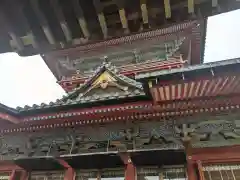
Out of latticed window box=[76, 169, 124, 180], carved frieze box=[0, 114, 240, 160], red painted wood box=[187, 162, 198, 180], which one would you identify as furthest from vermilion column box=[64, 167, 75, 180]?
red painted wood box=[187, 162, 198, 180]

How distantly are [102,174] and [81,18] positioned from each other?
5.48 m

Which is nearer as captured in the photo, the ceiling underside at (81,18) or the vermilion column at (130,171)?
the ceiling underside at (81,18)

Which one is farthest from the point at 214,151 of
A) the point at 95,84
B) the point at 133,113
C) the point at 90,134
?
the point at 95,84

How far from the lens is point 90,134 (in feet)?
24.8

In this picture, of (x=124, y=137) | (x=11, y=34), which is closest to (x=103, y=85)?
(x=124, y=137)

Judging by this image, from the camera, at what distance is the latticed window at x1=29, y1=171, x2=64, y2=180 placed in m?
7.18

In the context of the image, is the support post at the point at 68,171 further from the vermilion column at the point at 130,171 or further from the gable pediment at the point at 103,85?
the gable pediment at the point at 103,85

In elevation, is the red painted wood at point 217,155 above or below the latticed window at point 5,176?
above

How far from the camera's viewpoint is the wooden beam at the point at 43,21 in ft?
6.69

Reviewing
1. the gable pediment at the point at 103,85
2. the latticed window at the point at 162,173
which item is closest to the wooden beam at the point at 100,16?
the latticed window at the point at 162,173

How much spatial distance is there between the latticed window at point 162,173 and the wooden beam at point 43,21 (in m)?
5.00

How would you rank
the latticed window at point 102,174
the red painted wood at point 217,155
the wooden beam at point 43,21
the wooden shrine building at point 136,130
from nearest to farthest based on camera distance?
the wooden beam at point 43,21, the wooden shrine building at point 136,130, the red painted wood at point 217,155, the latticed window at point 102,174

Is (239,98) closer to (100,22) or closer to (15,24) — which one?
(100,22)

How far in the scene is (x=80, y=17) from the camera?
2195 mm
